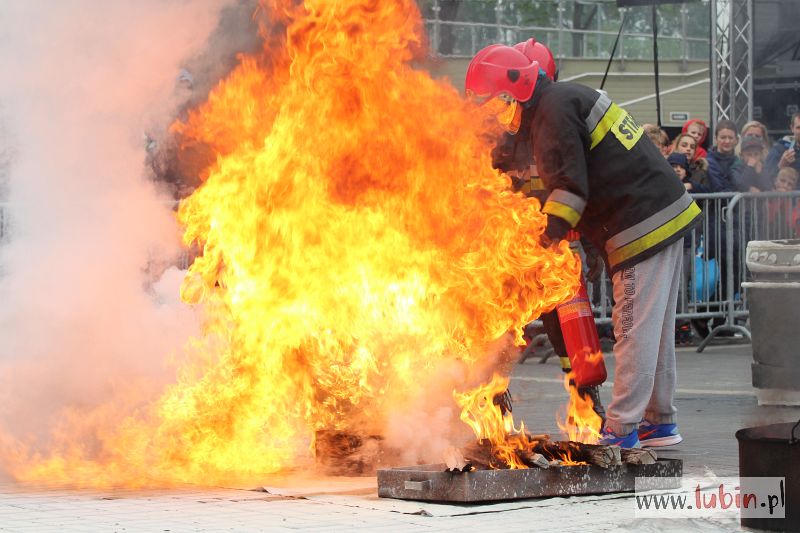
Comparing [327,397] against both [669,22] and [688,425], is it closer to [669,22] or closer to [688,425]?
[688,425]

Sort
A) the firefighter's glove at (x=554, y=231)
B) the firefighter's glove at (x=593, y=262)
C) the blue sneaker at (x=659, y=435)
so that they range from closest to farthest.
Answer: the firefighter's glove at (x=554, y=231)
the blue sneaker at (x=659, y=435)
the firefighter's glove at (x=593, y=262)

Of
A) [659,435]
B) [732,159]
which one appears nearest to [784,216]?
[732,159]

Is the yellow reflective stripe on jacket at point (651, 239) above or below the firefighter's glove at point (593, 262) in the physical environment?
above

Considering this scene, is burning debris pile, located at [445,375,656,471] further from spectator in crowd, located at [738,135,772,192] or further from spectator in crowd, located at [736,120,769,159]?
spectator in crowd, located at [736,120,769,159]

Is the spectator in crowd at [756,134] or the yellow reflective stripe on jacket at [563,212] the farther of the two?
the spectator in crowd at [756,134]

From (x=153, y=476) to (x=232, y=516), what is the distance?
1198 millimetres

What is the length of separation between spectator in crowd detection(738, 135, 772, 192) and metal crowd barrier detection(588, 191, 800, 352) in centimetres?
46

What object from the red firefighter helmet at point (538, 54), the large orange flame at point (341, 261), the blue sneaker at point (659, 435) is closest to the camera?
the large orange flame at point (341, 261)

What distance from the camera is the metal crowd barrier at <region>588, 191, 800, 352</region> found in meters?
13.6

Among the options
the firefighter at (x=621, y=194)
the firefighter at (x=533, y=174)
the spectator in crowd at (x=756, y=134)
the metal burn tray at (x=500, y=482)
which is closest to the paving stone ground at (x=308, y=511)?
the metal burn tray at (x=500, y=482)

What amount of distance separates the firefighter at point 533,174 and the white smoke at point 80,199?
1.72 meters

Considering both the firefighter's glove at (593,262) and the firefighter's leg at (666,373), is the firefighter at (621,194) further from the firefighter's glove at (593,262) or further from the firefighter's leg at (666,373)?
the firefighter's glove at (593,262)

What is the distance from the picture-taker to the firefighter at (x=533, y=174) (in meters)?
7.32

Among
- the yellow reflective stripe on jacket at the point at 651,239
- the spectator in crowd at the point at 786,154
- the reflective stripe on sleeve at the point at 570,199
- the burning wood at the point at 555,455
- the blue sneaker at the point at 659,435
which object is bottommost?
the blue sneaker at the point at 659,435
